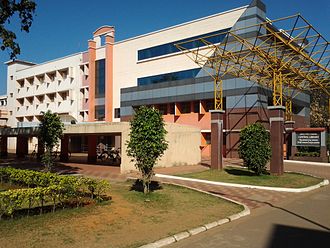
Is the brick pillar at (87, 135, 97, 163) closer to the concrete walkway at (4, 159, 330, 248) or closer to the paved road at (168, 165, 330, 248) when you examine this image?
the concrete walkway at (4, 159, 330, 248)

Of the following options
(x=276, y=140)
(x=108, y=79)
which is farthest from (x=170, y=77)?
(x=276, y=140)

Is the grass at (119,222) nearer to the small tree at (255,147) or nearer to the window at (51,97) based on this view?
the small tree at (255,147)

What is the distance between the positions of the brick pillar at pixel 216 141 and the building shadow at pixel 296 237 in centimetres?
1242

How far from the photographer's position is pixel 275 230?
8.41 metres

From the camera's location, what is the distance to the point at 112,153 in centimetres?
2812

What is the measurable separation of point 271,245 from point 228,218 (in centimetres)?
240

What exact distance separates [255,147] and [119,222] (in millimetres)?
10842

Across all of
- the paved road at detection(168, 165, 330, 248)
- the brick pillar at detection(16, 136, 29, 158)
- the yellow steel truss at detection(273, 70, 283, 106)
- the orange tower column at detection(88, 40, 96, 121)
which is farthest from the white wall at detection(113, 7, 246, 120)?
the paved road at detection(168, 165, 330, 248)

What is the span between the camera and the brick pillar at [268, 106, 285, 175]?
1877 centimetres

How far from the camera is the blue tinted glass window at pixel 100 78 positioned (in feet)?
145

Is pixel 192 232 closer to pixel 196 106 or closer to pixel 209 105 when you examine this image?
pixel 209 105

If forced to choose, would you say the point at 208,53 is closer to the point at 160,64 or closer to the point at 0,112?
the point at 160,64

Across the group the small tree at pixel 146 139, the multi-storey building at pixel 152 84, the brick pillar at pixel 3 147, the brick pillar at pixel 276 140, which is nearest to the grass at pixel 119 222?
the small tree at pixel 146 139

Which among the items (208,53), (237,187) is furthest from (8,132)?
(237,187)
